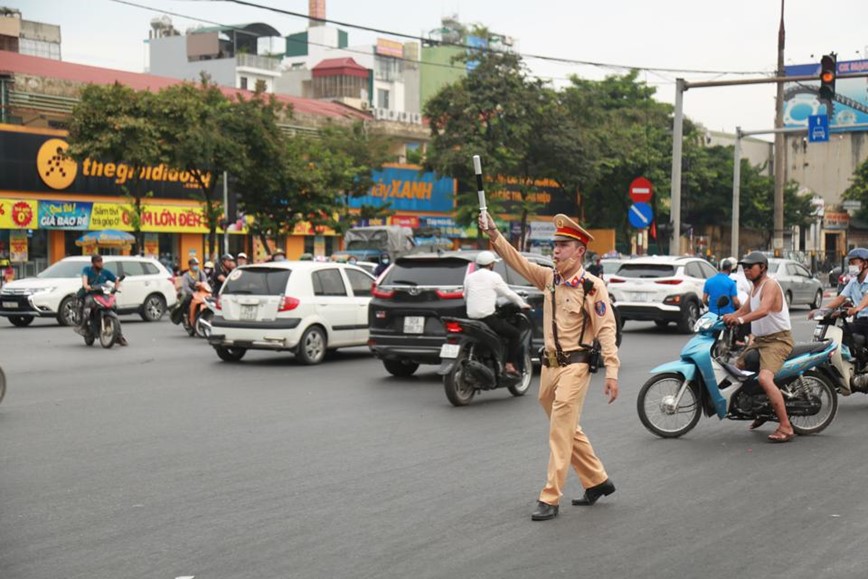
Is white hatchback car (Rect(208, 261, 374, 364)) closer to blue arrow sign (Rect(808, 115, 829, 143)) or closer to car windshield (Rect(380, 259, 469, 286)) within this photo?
car windshield (Rect(380, 259, 469, 286))

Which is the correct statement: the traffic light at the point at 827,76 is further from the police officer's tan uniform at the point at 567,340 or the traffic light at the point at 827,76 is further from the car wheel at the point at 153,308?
the police officer's tan uniform at the point at 567,340

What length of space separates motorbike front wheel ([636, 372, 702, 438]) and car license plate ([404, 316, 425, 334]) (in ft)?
15.0

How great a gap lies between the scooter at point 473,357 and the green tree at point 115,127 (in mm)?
24727

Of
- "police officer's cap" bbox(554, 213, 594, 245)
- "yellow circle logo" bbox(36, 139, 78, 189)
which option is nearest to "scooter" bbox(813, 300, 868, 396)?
"police officer's cap" bbox(554, 213, 594, 245)

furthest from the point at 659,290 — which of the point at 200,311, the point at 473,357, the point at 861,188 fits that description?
the point at 861,188

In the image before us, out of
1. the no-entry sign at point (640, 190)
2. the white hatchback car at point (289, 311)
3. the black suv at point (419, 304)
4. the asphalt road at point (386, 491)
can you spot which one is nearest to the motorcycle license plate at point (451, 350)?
the asphalt road at point (386, 491)

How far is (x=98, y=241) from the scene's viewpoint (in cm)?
4316

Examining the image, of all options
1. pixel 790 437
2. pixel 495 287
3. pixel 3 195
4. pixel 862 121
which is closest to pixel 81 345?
pixel 495 287

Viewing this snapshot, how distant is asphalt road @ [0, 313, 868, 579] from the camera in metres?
6.03

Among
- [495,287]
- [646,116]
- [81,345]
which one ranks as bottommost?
[81,345]

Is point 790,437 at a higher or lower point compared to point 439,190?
lower

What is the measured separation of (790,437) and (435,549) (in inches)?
198

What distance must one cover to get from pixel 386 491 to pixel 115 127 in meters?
29.7

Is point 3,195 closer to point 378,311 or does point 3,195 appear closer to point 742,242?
point 378,311
